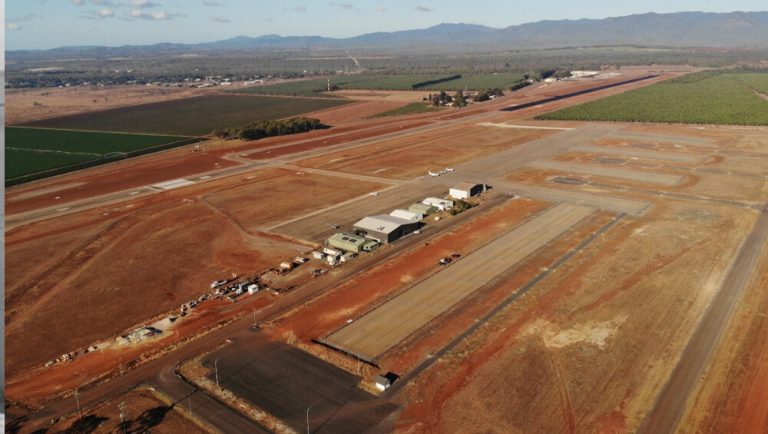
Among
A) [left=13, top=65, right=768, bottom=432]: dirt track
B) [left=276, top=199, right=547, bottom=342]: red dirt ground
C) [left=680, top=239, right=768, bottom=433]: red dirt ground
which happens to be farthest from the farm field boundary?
[left=680, top=239, right=768, bottom=433]: red dirt ground

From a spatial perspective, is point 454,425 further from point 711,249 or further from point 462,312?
point 711,249

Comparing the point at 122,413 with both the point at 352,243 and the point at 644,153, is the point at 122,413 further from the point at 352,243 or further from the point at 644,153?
the point at 644,153

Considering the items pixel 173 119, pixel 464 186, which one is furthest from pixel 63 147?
pixel 464 186

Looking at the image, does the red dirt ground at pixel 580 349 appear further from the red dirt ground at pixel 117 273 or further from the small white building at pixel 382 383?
the red dirt ground at pixel 117 273

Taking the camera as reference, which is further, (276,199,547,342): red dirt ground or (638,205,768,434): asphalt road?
(276,199,547,342): red dirt ground

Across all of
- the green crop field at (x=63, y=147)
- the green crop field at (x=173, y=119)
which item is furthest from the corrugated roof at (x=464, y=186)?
the green crop field at (x=173, y=119)

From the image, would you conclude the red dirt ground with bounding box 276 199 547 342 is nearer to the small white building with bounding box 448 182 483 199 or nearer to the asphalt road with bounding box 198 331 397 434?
→ the asphalt road with bounding box 198 331 397 434
